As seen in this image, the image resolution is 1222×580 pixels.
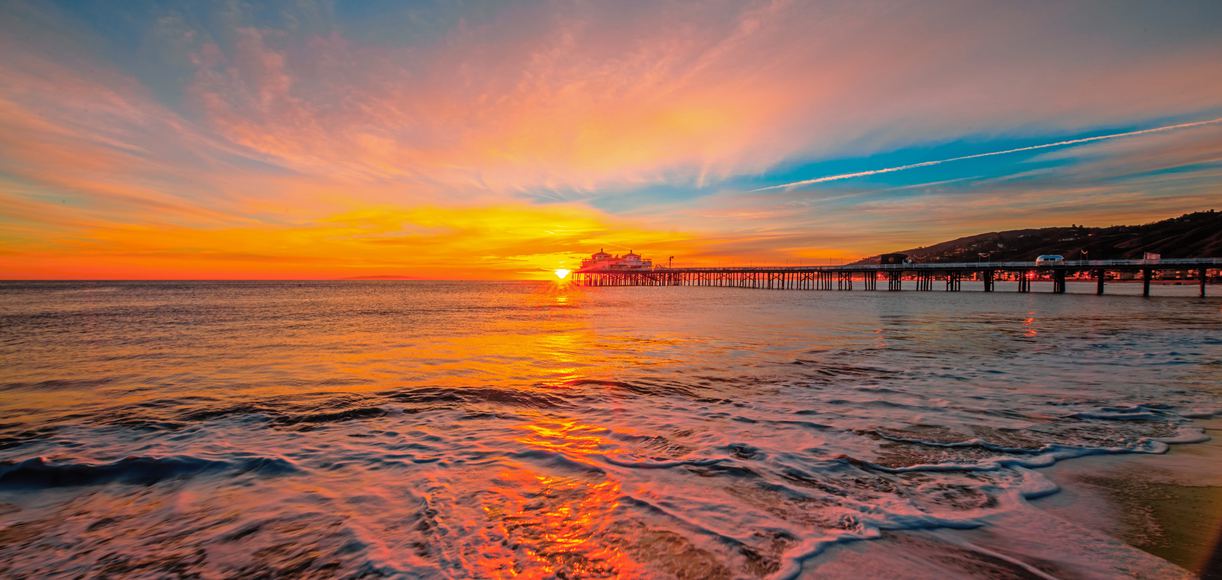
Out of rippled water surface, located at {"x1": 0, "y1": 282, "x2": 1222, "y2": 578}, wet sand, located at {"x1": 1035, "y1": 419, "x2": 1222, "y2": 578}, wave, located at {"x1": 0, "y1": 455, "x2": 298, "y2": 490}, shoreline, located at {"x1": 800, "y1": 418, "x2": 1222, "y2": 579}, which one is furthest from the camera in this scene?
wave, located at {"x1": 0, "y1": 455, "x2": 298, "y2": 490}

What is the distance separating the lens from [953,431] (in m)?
6.80

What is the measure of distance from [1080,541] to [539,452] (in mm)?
5010

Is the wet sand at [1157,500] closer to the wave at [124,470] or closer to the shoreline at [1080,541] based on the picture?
the shoreline at [1080,541]

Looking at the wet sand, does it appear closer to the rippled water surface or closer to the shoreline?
the shoreline

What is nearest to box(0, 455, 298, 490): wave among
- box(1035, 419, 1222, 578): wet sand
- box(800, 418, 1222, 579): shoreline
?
box(800, 418, 1222, 579): shoreline

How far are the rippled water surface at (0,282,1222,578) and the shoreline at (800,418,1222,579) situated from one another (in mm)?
223

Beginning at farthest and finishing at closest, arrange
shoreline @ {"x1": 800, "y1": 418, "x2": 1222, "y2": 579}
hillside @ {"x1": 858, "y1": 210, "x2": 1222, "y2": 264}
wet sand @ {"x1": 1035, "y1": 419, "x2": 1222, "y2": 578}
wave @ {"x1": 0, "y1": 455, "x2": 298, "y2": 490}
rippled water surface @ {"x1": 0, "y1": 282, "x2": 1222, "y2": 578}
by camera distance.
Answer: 1. hillside @ {"x1": 858, "y1": 210, "x2": 1222, "y2": 264}
2. wave @ {"x1": 0, "y1": 455, "x2": 298, "y2": 490}
3. rippled water surface @ {"x1": 0, "y1": 282, "x2": 1222, "y2": 578}
4. wet sand @ {"x1": 1035, "y1": 419, "x2": 1222, "y2": 578}
5. shoreline @ {"x1": 800, "y1": 418, "x2": 1222, "y2": 579}

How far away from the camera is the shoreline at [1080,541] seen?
11.2ft

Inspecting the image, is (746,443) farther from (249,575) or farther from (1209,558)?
(249,575)

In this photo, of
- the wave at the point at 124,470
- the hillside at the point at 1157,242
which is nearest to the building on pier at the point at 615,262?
the hillside at the point at 1157,242

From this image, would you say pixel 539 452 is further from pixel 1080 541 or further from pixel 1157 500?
pixel 1157 500

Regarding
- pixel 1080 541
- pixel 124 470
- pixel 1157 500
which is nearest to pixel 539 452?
pixel 124 470

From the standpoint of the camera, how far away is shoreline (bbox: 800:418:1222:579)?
134 inches

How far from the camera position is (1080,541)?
12.3 ft
